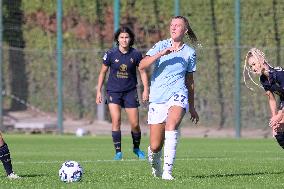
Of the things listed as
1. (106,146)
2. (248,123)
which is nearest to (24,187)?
(106,146)

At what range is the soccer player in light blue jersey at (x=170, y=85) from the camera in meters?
12.0

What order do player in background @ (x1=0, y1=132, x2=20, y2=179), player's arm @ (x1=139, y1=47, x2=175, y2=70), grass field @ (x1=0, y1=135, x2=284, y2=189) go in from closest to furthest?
grass field @ (x1=0, y1=135, x2=284, y2=189) → player's arm @ (x1=139, y1=47, x2=175, y2=70) → player in background @ (x1=0, y1=132, x2=20, y2=179)

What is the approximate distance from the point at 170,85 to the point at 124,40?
4.70 metres

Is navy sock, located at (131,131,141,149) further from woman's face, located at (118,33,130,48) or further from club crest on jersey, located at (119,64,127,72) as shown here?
woman's face, located at (118,33,130,48)

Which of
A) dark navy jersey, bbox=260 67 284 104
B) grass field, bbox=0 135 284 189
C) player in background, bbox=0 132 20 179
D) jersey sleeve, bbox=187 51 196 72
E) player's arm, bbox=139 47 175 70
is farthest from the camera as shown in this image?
jersey sleeve, bbox=187 51 196 72

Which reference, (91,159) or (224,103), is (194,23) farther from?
(91,159)

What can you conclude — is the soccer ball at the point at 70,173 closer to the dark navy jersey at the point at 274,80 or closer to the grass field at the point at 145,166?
the grass field at the point at 145,166

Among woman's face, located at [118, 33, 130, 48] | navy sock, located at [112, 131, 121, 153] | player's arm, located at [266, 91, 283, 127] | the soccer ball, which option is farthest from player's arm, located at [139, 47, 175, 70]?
navy sock, located at [112, 131, 121, 153]

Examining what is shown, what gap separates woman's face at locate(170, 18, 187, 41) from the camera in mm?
11992

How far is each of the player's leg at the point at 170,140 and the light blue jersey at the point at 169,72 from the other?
0.93 ft

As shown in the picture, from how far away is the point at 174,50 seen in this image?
12.1 meters

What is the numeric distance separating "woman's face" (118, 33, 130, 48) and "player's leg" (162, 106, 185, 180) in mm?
4837

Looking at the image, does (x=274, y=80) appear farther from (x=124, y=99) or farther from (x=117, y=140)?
(x=124, y=99)

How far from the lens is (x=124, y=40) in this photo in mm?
16766
